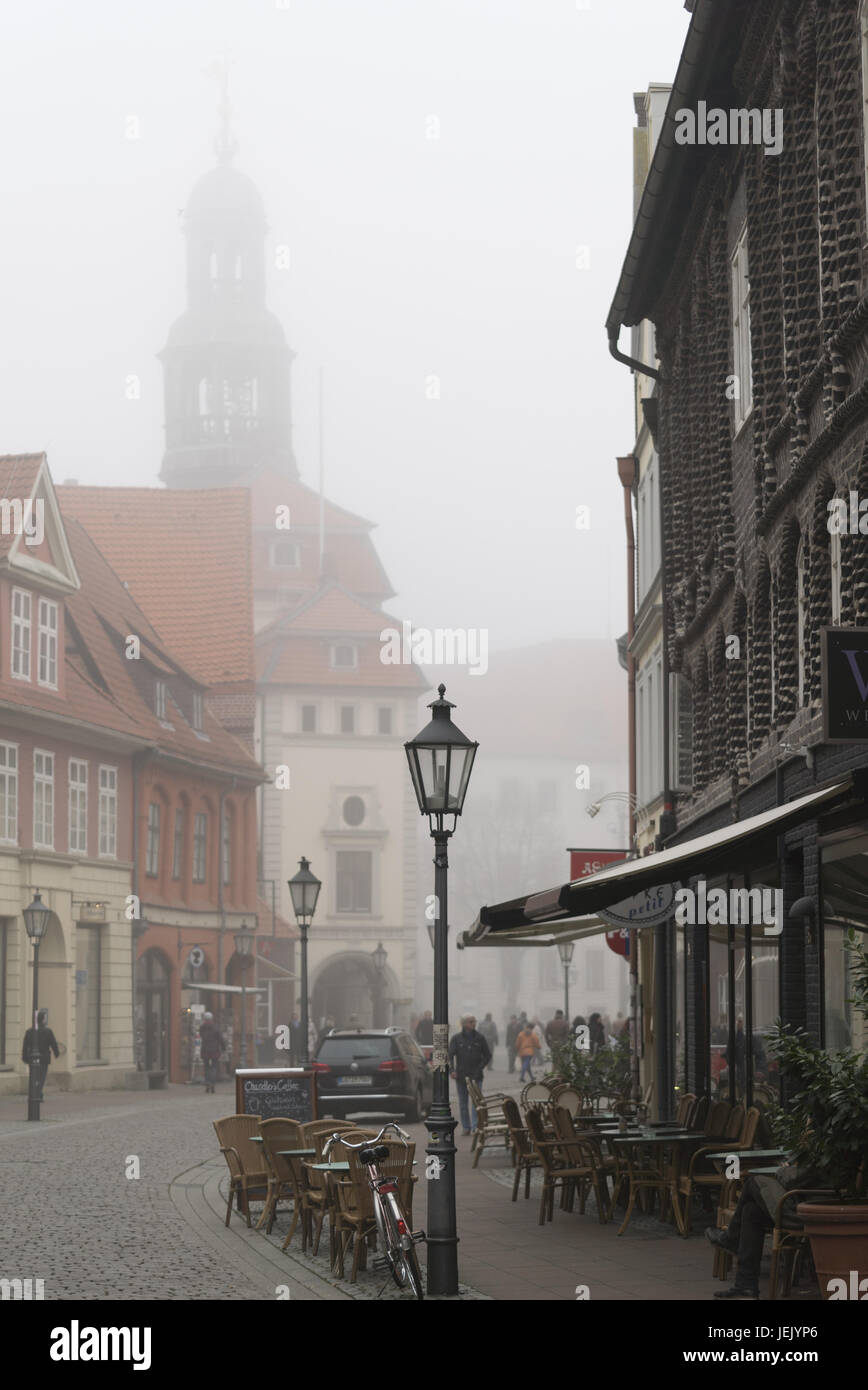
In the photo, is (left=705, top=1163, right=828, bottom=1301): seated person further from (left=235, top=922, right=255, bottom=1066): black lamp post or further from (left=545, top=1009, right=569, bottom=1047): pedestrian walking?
(left=235, top=922, right=255, bottom=1066): black lamp post

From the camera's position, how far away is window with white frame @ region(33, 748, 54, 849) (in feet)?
146

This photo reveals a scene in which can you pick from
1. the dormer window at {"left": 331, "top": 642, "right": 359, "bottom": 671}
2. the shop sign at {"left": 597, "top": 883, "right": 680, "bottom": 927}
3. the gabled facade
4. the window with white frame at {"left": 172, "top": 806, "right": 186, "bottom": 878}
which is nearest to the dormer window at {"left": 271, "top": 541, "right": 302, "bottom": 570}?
the dormer window at {"left": 331, "top": 642, "right": 359, "bottom": 671}

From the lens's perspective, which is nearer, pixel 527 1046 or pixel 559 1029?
pixel 527 1046

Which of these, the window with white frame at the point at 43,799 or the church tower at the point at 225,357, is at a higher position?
the church tower at the point at 225,357

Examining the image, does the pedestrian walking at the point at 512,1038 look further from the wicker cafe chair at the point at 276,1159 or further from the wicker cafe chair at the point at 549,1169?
the wicker cafe chair at the point at 276,1159

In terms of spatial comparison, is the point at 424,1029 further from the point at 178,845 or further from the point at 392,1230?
the point at 392,1230

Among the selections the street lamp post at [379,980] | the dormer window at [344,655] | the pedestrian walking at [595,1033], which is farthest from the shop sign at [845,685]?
the dormer window at [344,655]

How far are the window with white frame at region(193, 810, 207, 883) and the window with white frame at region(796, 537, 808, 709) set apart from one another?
3975 cm

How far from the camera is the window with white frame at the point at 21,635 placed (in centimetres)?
4412

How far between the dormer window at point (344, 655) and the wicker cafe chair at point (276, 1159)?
67.6 metres

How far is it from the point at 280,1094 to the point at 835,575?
8.11 meters

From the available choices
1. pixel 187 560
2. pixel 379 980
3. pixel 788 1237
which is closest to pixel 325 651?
pixel 379 980

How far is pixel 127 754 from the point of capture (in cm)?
5038

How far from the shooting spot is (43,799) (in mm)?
45094
